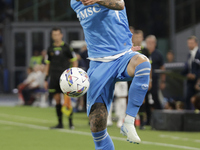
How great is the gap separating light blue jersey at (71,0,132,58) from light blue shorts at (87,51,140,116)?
138 millimetres

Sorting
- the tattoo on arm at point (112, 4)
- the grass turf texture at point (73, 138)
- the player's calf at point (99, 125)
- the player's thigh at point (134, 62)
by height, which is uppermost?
the tattoo on arm at point (112, 4)

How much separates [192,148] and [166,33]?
18716 millimetres

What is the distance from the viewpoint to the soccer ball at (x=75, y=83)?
18.7 ft

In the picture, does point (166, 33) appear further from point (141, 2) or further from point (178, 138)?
point (178, 138)

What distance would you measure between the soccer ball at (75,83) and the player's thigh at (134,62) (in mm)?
508

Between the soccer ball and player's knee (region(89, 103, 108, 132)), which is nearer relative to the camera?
the soccer ball

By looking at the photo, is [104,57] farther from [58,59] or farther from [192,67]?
[192,67]

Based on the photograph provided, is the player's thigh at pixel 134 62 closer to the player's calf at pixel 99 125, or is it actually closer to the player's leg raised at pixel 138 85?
the player's leg raised at pixel 138 85

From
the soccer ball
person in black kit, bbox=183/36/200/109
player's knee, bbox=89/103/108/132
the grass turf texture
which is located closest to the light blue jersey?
the soccer ball

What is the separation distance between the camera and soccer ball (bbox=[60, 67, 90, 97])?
224 inches

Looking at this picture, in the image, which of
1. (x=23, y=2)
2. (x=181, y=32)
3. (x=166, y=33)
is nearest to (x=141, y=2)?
(x=166, y=33)

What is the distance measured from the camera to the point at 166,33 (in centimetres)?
2673

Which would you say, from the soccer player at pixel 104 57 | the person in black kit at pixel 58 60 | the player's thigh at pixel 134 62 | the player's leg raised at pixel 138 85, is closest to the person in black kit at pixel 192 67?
the person in black kit at pixel 58 60

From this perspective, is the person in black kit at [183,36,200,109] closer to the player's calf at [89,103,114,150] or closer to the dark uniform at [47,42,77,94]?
the dark uniform at [47,42,77,94]
